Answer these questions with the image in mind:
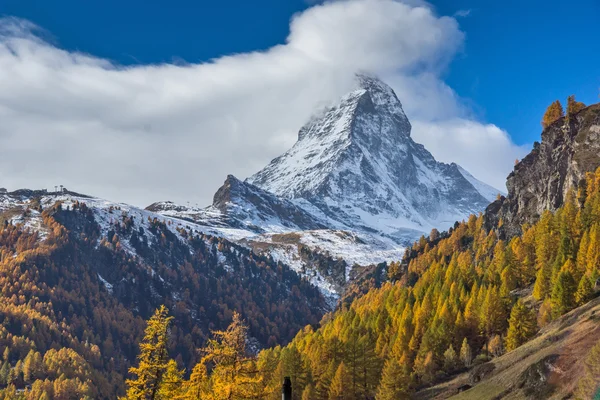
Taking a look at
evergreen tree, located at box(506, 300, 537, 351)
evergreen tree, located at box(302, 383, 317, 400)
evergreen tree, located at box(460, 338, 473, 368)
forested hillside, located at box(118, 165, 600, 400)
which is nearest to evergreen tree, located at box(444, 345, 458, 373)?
forested hillside, located at box(118, 165, 600, 400)

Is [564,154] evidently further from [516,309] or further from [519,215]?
[516,309]

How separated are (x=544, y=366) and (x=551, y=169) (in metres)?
117

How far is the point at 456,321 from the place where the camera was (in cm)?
10669

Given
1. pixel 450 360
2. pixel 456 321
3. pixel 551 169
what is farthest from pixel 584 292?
pixel 551 169

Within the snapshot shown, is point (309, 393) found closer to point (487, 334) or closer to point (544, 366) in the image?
point (544, 366)

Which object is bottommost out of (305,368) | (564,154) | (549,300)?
(305,368)

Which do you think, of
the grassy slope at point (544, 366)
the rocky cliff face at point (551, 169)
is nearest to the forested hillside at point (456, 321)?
the grassy slope at point (544, 366)

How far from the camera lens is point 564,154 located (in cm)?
16338

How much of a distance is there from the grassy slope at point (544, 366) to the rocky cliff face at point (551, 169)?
78.6 meters

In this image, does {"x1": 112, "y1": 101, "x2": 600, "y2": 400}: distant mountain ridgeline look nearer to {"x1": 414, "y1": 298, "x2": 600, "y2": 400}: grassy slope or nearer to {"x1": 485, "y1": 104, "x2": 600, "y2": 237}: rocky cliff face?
{"x1": 414, "y1": 298, "x2": 600, "y2": 400}: grassy slope

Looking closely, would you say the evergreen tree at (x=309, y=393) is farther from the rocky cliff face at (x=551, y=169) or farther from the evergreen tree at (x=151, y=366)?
the rocky cliff face at (x=551, y=169)

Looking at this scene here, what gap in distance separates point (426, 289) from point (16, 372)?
149 metres

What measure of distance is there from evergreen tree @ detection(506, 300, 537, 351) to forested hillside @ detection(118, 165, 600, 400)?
0.16m

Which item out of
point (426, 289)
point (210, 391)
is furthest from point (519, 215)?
point (210, 391)
